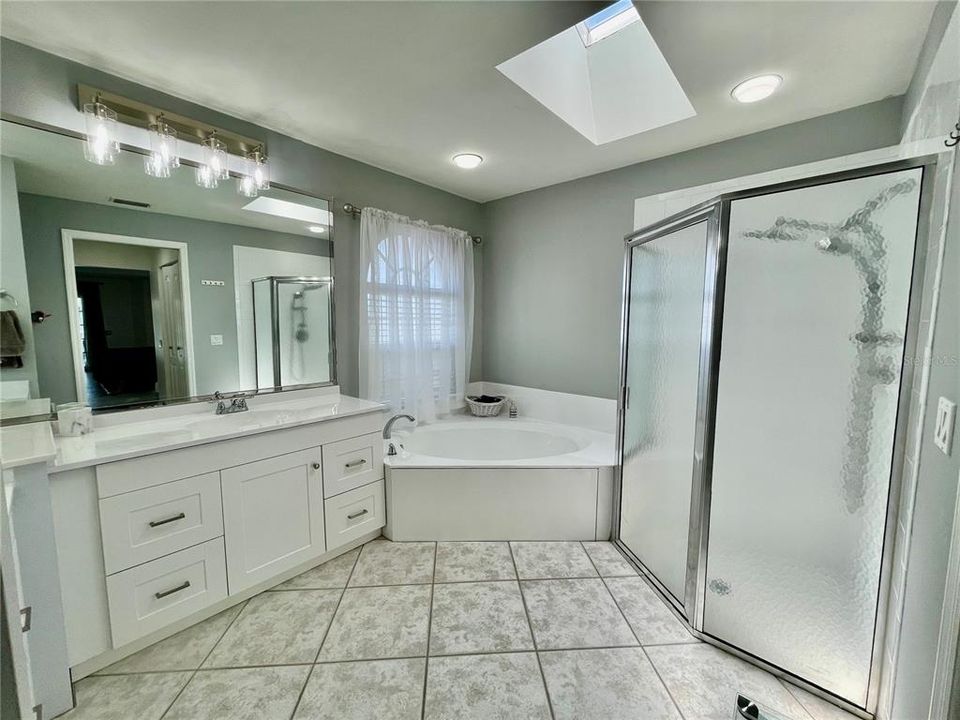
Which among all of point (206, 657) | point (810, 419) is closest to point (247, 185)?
point (206, 657)

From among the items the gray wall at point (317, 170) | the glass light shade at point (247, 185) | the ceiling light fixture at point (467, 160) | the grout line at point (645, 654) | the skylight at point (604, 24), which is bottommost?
the grout line at point (645, 654)

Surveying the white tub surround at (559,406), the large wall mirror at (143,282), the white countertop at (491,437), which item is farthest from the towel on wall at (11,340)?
the white tub surround at (559,406)

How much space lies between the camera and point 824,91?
1739mm

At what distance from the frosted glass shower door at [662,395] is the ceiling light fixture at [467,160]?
118 centimetres

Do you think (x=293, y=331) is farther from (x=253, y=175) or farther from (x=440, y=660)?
(x=440, y=660)

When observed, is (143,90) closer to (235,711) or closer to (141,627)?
(141,627)

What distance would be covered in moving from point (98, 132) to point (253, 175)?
0.61 metres

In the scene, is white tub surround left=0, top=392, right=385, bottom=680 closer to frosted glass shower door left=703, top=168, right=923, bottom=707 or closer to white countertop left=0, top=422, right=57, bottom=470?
→ white countertop left=0, top=422, right=57, bottom=470

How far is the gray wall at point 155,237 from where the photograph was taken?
150cm

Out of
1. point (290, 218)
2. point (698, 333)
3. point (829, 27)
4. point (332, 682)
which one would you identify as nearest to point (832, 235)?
point (698, 333)

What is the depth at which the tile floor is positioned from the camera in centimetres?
128

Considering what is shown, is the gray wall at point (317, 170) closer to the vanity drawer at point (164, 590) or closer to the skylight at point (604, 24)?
the vanity drawer at point (164, 590)

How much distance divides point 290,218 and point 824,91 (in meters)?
2.79

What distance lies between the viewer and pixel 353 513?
6.93 ft
